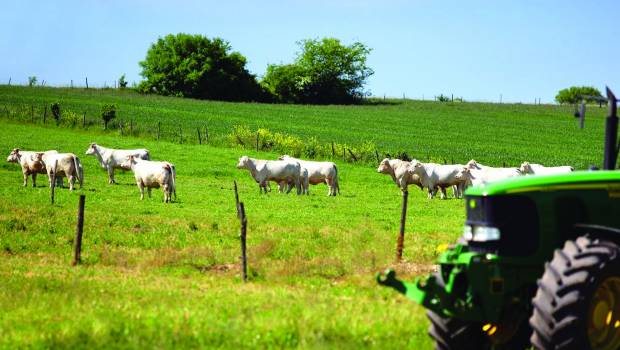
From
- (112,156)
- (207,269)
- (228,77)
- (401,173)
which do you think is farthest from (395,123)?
(207,269)

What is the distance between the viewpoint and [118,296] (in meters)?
13.9

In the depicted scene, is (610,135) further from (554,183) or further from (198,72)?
(198,72)

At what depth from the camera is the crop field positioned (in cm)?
1086

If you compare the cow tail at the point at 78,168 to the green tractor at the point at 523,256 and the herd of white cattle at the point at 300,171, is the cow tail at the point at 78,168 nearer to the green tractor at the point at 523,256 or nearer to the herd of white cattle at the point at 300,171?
the herd of white cattle at the point at 300,171

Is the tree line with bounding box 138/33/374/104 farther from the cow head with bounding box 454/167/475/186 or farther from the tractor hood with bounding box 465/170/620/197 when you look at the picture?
the tractor hood with bounding box 465/170/620/197

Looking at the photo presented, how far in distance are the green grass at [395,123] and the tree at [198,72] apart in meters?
7.07

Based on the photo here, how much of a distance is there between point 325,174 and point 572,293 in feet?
106

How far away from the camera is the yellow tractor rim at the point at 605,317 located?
29.0 ft

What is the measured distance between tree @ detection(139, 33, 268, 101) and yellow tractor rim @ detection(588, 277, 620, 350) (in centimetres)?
9790

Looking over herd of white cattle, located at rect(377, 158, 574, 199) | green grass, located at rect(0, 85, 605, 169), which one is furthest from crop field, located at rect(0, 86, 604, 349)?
green grass, located at rect(0, 85, 605, 169)

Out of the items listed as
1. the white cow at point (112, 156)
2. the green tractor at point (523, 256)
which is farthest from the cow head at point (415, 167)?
the green tractor at point (523, 256)

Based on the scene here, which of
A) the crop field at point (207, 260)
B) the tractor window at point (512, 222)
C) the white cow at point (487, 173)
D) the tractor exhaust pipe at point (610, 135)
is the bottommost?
the crop field at point (207, 260)

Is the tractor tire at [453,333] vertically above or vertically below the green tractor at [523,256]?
below

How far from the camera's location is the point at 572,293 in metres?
8.39
